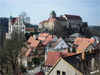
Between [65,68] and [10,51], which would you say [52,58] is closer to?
[65,68]

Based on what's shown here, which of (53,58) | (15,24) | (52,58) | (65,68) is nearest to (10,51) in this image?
(52,58)

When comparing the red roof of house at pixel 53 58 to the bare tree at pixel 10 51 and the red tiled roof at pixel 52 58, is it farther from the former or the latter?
the bare tree at pixel 10 51

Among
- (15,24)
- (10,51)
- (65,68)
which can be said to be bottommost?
(10,51)

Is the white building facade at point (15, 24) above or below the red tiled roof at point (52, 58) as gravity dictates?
above

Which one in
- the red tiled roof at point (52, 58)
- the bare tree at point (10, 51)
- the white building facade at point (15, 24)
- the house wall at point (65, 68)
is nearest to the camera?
the house wall at point (65, 68)

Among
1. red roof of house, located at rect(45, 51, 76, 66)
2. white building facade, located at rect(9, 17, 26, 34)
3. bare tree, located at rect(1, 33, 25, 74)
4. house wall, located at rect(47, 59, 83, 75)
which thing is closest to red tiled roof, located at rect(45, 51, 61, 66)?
red roof of house, located at rect(45, 51, 76, 66)

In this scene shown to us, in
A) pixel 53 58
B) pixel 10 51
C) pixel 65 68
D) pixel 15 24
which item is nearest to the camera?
pixel 65 68

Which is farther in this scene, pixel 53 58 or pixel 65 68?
pixel 53 58

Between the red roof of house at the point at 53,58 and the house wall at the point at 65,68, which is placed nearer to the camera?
the house wall at the point at 65,68

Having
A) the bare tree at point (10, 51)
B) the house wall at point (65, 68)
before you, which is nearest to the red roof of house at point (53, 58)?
the house wall at point (65, 68)

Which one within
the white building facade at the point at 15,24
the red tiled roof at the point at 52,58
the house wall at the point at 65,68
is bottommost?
the red tiled roof at the point at 52,58

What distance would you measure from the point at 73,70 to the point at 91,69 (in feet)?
5.49

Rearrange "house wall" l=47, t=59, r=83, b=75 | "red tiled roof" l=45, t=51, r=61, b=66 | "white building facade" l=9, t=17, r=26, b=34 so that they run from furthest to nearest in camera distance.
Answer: "white building facade" l=9, t=17, r=26, b=34
"red tiled roof" l=45, t=51, r=61, b=66
"house wall" l=47, t=59, r=83, b=75

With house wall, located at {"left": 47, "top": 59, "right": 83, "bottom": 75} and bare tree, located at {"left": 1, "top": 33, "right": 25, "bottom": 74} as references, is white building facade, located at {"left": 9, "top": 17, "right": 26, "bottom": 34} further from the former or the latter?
house wall, located at {"left": 47, "top": 59, "right": 83, "bottom": 75}
